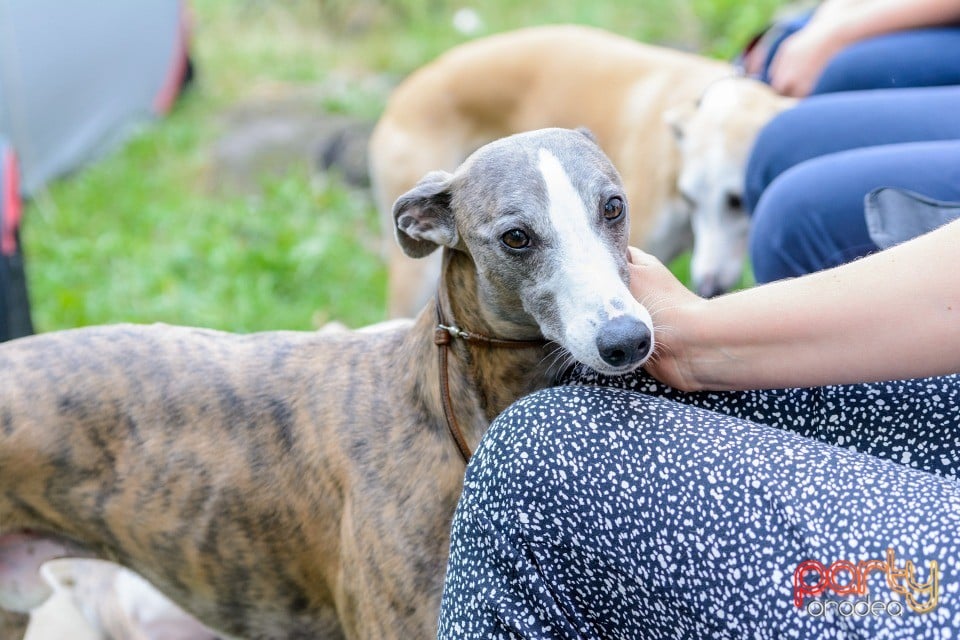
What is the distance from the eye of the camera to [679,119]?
3783 mm

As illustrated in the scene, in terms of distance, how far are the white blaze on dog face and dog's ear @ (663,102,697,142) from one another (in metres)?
2.04

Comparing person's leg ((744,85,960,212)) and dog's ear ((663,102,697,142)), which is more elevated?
person's leg ((744,85,960,212))

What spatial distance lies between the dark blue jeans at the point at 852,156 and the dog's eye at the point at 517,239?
678 millimetres

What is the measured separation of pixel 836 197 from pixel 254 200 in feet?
10.8

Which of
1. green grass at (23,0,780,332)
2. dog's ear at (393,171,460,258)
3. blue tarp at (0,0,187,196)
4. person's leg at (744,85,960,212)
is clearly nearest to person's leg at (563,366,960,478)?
dog's ear at (393,171,460,258)

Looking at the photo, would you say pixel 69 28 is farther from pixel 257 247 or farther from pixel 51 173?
pixel 257 247

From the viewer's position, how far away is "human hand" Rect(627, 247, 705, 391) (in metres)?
1.58

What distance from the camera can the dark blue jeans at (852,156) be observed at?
200cm

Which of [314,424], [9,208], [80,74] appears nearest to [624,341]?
[314,424]

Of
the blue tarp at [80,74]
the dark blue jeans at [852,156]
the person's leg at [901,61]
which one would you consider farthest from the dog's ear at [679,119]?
the blue tarp at [80,74]

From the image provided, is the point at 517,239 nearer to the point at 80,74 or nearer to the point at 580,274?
the point at 580,274

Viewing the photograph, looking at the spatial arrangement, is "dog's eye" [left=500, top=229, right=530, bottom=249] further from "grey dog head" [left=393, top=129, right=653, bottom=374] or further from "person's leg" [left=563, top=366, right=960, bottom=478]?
"person's leg" [left=563, top=366, right=960, bottom=478]

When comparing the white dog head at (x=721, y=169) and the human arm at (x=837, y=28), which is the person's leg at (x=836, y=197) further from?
the white dog head at (x=721, y=169)

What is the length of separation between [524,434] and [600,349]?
21 cm
